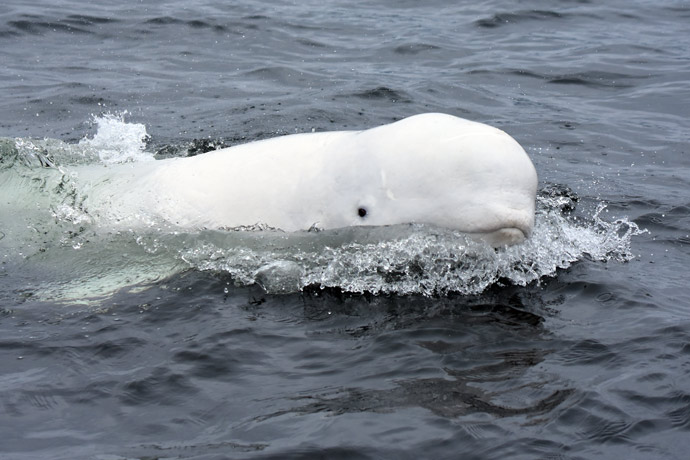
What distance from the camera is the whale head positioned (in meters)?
7.64

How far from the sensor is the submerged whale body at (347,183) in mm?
7688

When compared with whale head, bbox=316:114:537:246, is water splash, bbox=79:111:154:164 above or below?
below

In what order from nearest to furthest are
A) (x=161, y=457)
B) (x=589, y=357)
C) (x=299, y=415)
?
(x=161, y=457)
(x=299, y=415)
(x=589, y=357)

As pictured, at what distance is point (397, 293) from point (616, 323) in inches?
76.1

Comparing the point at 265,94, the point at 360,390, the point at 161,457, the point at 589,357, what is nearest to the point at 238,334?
the point at 360,390

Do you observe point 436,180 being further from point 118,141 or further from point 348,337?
point 118,141

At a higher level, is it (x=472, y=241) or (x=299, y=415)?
(x=472, y=241)

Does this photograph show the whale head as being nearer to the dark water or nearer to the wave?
the wave

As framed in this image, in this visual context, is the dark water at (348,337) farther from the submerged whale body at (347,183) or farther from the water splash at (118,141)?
the submerged whale body at (347,183)

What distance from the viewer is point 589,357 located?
7281 mm

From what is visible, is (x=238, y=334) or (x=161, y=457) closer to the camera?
(x=161, y=457)

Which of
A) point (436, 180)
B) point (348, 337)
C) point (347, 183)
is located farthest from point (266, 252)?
point (436, 180)

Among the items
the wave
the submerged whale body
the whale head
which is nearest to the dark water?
the wave

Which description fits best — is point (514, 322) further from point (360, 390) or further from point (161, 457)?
point (161, 457)
